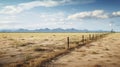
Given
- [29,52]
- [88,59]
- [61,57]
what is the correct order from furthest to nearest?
[29,52] → [61,57] → [88,59]

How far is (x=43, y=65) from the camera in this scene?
1479 centimetres

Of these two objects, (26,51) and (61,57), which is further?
(26,51)

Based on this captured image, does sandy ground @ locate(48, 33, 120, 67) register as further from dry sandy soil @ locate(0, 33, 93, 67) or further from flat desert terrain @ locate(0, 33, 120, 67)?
dry sandy soil @ locate(0, 33, 93, 67)

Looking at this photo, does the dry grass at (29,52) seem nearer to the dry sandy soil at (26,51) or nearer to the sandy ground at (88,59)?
the dry sandy soil at (26,51)

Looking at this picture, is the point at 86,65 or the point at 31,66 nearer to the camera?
the point at 31,66

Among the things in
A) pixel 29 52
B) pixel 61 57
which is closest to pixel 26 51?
pixel 29 52

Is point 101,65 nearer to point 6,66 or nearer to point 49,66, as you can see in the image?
point 49,66

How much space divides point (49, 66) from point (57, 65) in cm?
89

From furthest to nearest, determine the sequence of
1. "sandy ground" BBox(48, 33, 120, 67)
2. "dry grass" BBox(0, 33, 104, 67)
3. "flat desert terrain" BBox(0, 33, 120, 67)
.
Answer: "dry grass" BBox(0, 33, 104, 67)
"flat desert terrain" BBox(0, 33, 120, 67)
"sandy ground" BBox(48, 33, 120, 67)

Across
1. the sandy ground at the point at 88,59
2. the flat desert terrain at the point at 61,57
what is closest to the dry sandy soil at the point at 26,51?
the flat desert terrain at the point at 61,57

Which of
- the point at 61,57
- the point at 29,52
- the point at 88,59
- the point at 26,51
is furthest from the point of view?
the point at 26,51

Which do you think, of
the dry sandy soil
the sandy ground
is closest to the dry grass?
the dry sandy soil

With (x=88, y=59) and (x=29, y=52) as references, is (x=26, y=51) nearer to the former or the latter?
(x=29, y=52)

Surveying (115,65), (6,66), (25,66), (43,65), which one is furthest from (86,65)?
(6,66)
